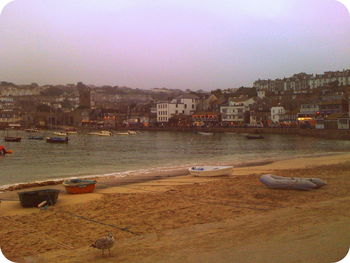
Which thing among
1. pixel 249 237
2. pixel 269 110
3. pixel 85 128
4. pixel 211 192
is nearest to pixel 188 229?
pixel 249 237

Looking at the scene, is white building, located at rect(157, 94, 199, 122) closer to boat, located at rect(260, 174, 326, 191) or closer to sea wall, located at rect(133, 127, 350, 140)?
sea wall, located at rect(133, 127, 350, 140)

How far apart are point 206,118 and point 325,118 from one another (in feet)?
63.9

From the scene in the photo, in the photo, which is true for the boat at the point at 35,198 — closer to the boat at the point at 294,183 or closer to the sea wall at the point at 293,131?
the boat at the point at 294,183

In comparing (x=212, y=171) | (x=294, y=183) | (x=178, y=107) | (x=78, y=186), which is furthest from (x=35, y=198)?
(x=178, y=107)

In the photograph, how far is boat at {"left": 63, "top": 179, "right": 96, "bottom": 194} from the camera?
8711mm

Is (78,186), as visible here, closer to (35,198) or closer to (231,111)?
(35,198)

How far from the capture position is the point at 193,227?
4.76m

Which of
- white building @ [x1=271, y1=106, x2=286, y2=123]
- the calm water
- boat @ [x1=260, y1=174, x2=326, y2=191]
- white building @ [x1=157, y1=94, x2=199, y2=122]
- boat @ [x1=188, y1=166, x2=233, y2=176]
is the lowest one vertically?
the calm water

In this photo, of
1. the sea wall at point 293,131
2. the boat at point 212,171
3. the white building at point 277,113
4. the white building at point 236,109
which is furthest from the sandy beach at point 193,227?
the white building at point 236,109

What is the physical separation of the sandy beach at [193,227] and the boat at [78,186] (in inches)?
44.8

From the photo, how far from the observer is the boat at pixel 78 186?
28.6 feet

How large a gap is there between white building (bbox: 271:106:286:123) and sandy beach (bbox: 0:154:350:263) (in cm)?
4214

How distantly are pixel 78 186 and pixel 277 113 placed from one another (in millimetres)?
42563

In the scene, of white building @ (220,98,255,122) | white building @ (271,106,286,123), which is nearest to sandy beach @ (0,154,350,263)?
white building @ (271,106,286,123)
